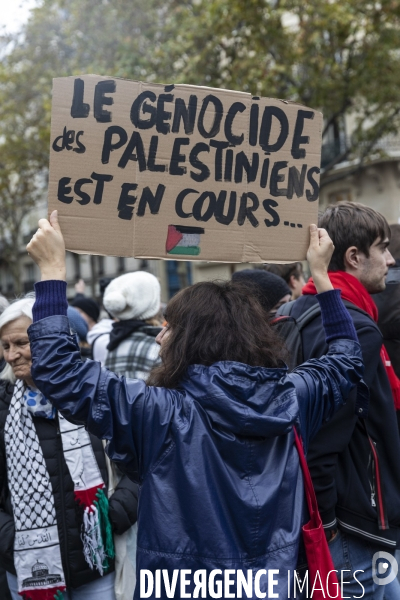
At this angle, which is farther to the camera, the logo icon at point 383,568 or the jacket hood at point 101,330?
the jacket hood at point 101,330

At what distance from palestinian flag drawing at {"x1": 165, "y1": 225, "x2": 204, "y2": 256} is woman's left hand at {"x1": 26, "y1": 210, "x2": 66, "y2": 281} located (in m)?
0.38

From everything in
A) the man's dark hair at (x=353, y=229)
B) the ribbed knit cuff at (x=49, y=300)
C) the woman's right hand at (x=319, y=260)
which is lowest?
the ribbed knit cuff at (x=49, y=300)

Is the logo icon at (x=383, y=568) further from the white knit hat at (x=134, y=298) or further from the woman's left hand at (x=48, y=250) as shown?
the white knit hat at (x=134, y=298)

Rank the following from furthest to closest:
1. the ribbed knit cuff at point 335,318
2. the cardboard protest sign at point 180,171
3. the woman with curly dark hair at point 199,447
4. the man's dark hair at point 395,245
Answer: the man's dark hair at point 395,245
the ribbed knit cuff at point 335,318
the cardboard protest sign at point 180,171
the woman with curly dark hair at point 199,447

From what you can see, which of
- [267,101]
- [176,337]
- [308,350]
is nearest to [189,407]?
[176,337]

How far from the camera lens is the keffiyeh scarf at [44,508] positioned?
9.49 feet

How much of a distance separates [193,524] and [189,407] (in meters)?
0.31

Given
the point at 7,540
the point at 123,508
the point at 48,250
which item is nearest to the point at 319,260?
the point at 48,250

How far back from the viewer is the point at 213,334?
6.72 feet

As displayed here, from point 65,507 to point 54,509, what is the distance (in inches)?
1.8

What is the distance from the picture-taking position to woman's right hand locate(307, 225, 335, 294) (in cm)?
243

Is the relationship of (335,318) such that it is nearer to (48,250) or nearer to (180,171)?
(180,171)

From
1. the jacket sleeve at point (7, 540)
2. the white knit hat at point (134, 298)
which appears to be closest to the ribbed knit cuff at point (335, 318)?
the jacket sleeve at point (7, 540)

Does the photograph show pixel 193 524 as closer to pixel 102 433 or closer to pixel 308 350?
pixel 102 433
